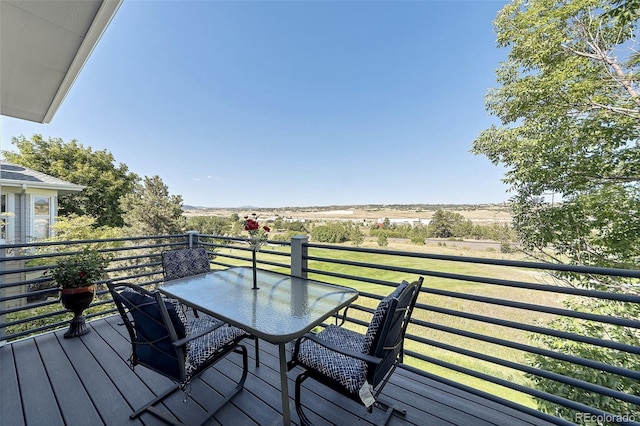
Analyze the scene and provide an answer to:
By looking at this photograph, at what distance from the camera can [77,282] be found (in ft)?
8.19

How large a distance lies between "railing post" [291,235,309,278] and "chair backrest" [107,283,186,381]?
1366 mm

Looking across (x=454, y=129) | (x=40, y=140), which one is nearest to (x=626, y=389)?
(x=454, y=129)

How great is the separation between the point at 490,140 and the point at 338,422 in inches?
305

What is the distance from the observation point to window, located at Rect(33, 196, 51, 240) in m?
7.56

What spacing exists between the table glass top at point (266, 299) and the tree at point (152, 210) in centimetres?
1271

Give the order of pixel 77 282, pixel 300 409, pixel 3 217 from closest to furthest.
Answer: pixel 300 409 → pixel 77 282 → pixel 3 217

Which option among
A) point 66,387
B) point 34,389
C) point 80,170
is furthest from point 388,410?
point 80,170

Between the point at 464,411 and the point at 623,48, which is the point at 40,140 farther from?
the point at 623,48

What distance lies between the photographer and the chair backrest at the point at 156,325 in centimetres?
130

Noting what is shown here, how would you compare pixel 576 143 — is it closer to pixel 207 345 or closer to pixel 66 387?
pixel 207 345

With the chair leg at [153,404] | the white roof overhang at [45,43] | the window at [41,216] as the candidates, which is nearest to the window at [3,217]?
the window at [41,216]

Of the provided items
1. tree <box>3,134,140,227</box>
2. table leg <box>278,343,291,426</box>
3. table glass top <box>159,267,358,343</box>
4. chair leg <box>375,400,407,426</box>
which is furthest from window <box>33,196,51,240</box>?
chair leg <box>375,400,407,426</box>

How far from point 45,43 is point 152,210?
1270 cm

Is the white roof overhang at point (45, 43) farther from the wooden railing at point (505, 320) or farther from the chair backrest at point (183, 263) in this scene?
the chair backrest at point (183, 263)
